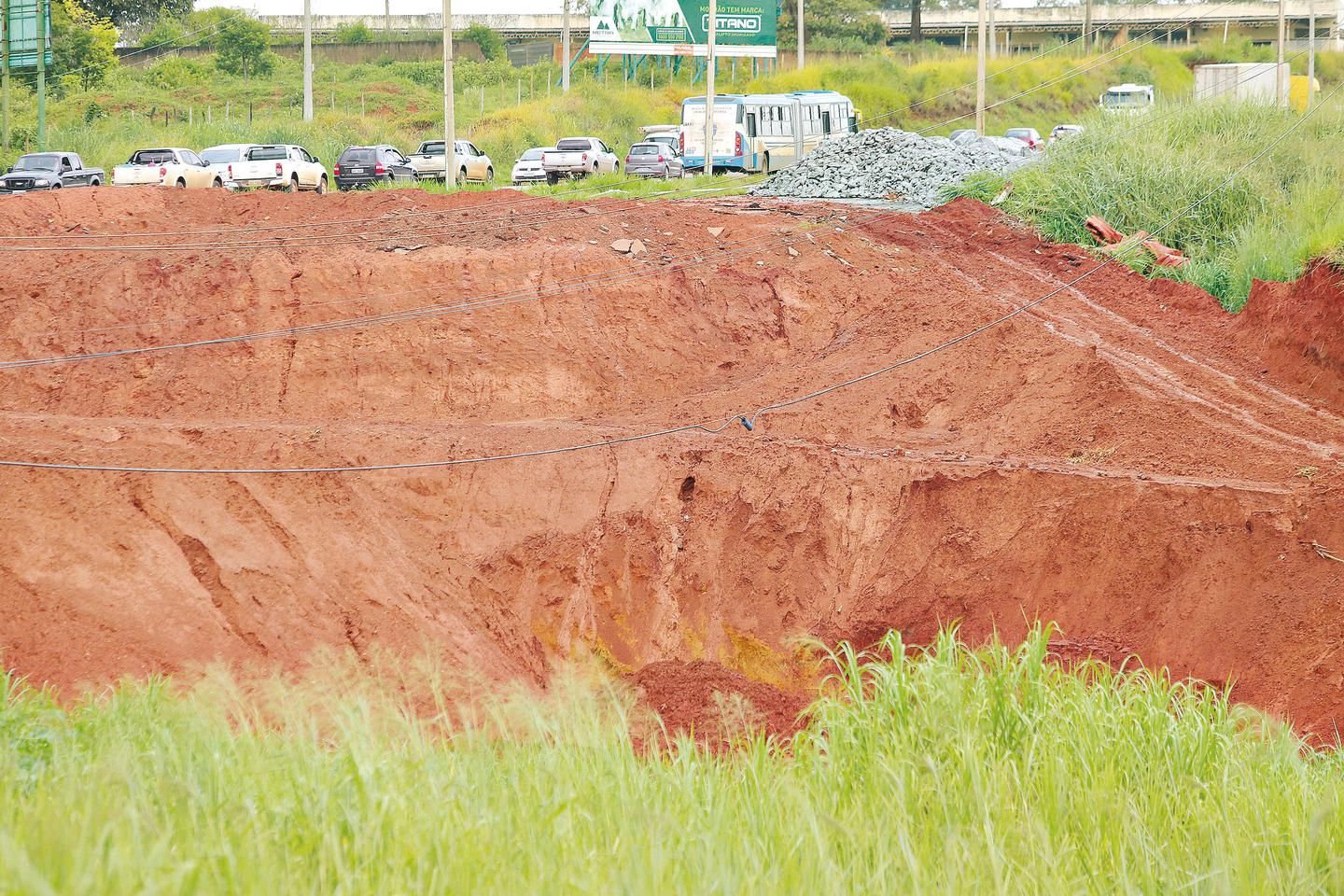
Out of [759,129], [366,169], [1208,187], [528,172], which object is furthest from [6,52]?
[1208,187]

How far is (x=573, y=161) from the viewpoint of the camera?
3575 centimetres

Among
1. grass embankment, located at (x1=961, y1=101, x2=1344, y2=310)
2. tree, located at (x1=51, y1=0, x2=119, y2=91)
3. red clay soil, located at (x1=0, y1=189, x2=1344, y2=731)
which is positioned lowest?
red clay soil, located at (x1=0, y1=189, x2=1344, y2=731)

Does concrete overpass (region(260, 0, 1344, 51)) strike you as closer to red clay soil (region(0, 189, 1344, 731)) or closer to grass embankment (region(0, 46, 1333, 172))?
grass embankment (region(0, 46, 1333, 172))

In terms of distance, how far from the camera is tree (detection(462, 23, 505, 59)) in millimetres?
65562

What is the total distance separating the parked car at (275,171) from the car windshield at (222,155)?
0.80 meters

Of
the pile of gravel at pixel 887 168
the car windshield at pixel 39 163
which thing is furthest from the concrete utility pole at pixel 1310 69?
the car windshield at pixel 39 163

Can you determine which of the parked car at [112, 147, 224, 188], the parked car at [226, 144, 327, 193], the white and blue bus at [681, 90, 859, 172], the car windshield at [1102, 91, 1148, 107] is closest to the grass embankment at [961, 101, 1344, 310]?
the white and blue bus at [681, 90, 859, 172]

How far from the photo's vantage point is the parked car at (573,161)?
35719 mm

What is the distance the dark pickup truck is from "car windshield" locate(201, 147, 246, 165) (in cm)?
255

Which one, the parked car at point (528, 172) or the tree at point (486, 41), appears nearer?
the parked car at point (528, 172)

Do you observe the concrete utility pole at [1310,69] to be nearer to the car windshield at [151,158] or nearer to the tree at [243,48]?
the car windshield at [151,158]

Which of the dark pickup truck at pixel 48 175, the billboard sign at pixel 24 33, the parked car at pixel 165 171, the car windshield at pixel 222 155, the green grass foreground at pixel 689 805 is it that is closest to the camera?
the green grass foreground at pixel 689 805

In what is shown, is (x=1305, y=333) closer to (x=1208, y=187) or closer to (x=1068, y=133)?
(x=1208, y=187)

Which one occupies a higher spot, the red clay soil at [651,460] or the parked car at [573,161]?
the parked car at [573,161]
